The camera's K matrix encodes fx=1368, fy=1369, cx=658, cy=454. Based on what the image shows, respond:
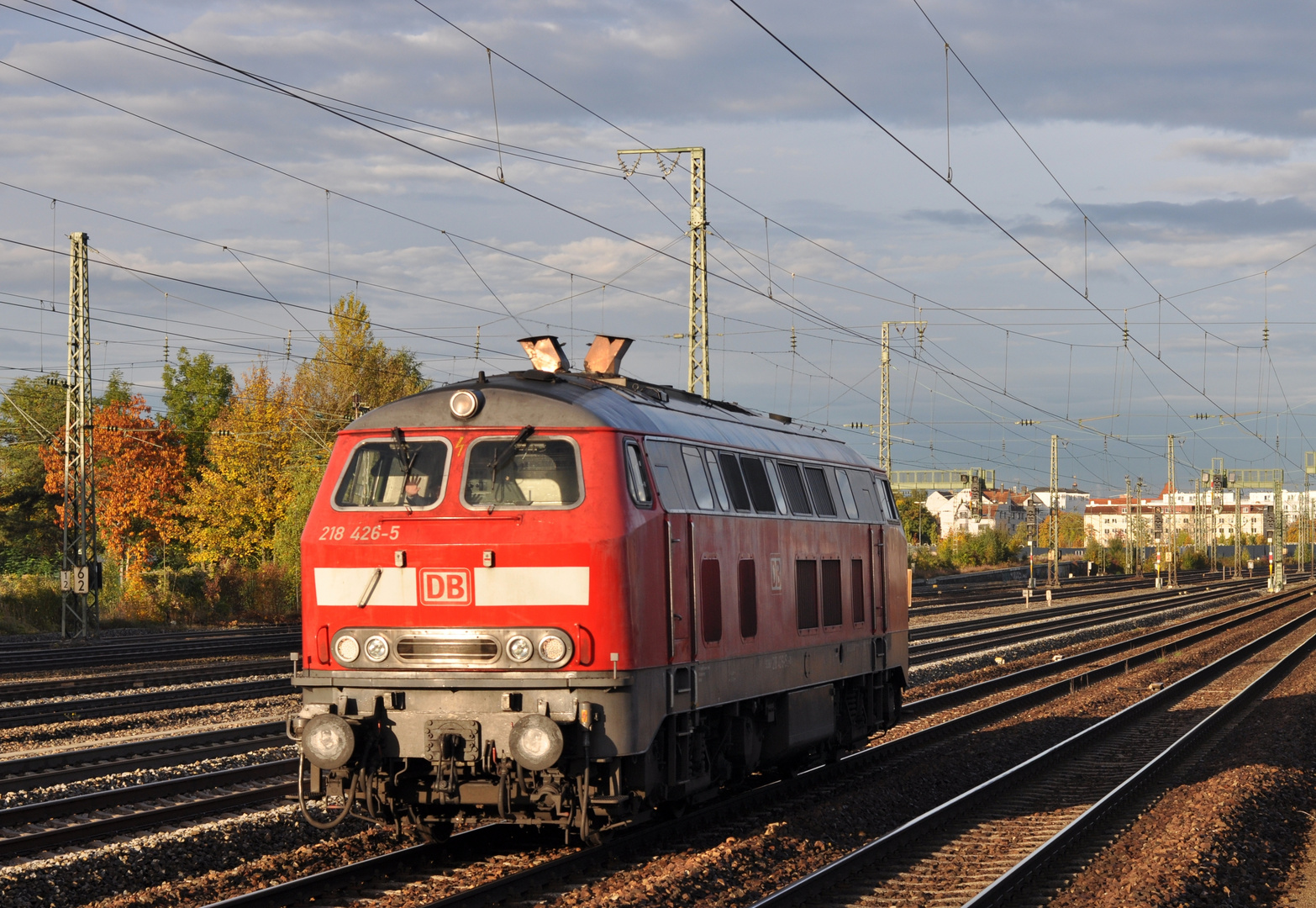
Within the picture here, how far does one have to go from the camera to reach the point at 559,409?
10969 millimetres

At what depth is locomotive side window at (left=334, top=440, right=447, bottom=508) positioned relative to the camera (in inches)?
435

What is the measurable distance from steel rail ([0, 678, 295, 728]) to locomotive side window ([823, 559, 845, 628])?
1261 cm

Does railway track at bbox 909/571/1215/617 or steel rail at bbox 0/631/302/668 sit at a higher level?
steel rail at bbox 0/631/302/668

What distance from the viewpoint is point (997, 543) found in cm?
11294

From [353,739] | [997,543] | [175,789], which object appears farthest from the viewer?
[997,543]

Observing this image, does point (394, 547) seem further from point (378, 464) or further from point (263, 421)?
point (263, 421)

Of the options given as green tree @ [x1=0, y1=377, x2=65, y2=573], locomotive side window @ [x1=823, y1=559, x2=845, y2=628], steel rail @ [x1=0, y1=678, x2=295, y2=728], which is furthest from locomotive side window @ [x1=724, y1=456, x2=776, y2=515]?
green tree @ [x1=0, y1=377, x2=65, y2=573]

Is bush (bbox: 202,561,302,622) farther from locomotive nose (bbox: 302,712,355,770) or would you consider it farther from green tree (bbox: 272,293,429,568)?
locomotive nose (bbox: 302,712,355,770)

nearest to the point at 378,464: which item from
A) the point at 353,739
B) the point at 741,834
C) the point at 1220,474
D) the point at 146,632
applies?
the point at 353,739

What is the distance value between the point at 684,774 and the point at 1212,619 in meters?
44.4

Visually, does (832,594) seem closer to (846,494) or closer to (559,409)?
(846,494)

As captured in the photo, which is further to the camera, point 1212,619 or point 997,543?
point 997,543

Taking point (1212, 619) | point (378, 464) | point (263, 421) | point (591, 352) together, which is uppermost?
point (263, 421)

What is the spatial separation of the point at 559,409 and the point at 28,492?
7682 cm
